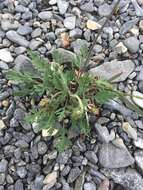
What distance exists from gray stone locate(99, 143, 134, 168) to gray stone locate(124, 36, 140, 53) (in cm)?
56

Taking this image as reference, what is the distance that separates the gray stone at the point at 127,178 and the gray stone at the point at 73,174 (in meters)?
0.12

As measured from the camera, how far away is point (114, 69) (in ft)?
8.36

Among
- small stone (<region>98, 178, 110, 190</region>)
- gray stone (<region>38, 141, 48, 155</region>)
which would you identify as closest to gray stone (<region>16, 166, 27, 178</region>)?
gray stone (<region>38, 141, 48, 155</region>)

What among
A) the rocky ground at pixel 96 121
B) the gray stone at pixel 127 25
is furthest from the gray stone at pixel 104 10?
the gray stone at pixel 127 25

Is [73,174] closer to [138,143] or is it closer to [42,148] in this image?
[42,148]

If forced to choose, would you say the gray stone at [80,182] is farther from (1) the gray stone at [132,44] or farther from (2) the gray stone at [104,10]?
(2) the gray stone at [104,10]

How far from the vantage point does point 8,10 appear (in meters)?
2.79

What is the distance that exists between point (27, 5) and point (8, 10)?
11 centimetres

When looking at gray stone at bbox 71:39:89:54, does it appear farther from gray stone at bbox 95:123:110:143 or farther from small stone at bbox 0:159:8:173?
small stone at bbox 0:159:8:173

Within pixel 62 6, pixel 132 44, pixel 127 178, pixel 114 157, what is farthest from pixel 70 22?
pixel 127 178

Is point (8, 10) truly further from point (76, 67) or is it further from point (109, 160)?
point (109, 160)

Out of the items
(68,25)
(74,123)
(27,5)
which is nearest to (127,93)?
(74,123)

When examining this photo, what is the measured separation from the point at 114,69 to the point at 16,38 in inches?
21.6

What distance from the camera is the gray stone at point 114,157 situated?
2.35 metres
